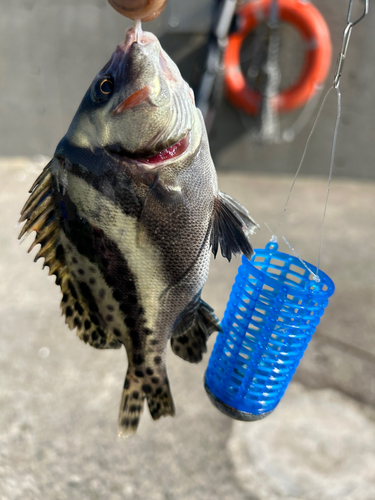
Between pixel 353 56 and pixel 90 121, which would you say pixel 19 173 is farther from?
pixel 90 121

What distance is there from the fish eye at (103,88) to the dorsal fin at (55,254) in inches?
10.3

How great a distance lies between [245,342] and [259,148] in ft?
17.3

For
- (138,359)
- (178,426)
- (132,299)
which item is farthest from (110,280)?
(178,426)

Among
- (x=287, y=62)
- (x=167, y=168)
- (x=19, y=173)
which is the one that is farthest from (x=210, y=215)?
(x=19, y=173)

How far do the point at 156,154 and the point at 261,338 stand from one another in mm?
747

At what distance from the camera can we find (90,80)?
240 inches

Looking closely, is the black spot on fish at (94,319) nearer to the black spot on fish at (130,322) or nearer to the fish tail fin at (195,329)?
the black spot on fish at (130,322)

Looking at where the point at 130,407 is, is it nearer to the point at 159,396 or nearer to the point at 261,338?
the point at 159,396

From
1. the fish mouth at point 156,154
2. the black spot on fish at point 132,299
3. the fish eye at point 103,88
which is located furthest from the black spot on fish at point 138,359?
the fish eye at point 103,88

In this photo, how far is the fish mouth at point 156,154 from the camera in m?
1.25

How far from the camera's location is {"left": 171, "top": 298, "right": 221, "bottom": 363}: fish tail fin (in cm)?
154

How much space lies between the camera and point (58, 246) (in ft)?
4.63

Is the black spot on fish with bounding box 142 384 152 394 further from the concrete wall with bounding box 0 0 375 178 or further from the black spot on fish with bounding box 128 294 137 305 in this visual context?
the concrete wall with bounding box 0 0 375 178

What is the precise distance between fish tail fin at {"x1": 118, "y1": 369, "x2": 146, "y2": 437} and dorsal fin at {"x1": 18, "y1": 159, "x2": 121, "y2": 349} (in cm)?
20
